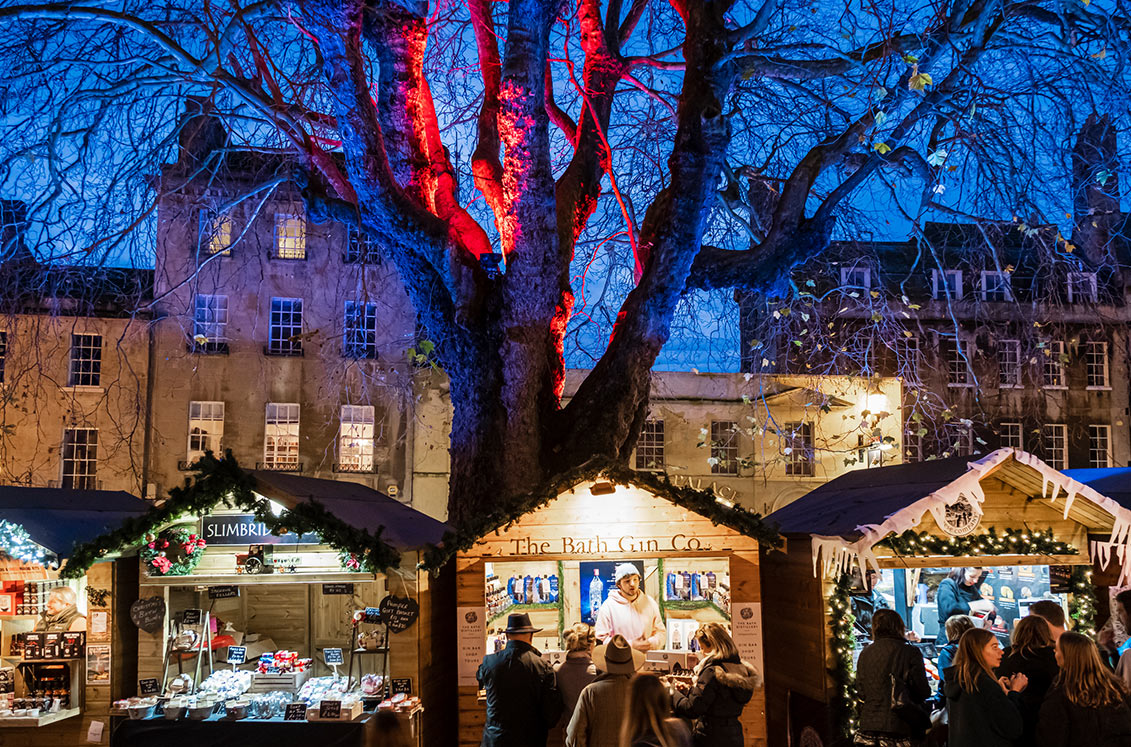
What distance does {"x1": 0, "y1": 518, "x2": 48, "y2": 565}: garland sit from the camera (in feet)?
27.1

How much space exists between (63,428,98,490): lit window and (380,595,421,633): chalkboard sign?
18.8m

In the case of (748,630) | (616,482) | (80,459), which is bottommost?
(748,630)

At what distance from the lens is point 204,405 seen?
24.5 m

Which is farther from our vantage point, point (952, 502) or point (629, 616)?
point (629, 616)

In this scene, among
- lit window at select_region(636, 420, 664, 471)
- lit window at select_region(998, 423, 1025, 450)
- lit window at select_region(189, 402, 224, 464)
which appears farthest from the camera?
lit window at select_region(998, 423, 1025, 450)

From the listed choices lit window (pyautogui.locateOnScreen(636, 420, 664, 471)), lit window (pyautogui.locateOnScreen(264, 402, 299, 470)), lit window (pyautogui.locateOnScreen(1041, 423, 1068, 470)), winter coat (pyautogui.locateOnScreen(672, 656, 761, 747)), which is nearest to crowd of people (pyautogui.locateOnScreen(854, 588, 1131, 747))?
winter coat (pyautogui.locateOnScreen(672, 656, 761, 747))

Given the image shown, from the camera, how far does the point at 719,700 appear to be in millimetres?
6918

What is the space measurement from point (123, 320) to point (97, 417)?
256 centimetres

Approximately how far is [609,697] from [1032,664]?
3116 mm

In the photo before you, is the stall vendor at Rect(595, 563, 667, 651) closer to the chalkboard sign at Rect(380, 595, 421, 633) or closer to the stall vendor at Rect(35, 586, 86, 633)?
the chalkboard sign at Rect(380, 595, 421, 633)

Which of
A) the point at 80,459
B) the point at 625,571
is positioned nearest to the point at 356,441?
the point at 80,459

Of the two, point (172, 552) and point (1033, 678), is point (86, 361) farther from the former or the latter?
point (1033, 678)

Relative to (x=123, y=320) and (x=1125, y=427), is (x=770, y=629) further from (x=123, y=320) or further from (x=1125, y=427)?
(x=1125, y=427)

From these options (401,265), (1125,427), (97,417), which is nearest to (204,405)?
(97,417)
